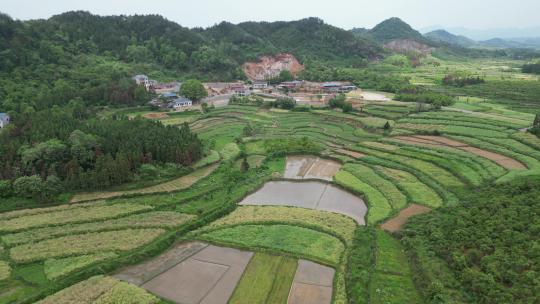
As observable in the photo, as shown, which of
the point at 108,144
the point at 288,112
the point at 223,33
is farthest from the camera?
the point at 223,33

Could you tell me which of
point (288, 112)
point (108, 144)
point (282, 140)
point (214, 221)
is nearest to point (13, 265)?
point (214, 221)

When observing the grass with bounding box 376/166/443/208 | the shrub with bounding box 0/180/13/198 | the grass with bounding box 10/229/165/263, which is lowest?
the grass with bounding box 10/229/165/263

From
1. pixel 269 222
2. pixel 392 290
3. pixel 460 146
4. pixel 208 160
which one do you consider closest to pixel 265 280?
pixel 269 222

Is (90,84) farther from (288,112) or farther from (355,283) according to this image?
(355,283)

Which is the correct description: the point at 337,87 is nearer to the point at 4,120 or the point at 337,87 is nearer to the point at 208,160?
the point at 208,160

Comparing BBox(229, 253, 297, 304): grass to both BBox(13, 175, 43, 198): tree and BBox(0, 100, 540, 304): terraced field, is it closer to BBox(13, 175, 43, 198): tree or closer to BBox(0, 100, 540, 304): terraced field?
BBox(0, 100, 540, 304): terraced field

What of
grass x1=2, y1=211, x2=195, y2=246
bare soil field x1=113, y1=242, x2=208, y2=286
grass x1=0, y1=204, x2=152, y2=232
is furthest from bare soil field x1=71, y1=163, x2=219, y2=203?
bare soil field x1=113, y1=242, x2=208, y2=286
